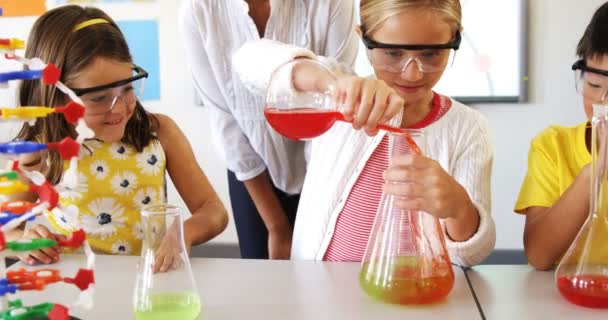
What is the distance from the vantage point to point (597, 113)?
827 millimetres

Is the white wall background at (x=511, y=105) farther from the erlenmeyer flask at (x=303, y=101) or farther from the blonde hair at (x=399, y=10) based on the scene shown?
the erlenmeyer flask at (x=303, y=101)

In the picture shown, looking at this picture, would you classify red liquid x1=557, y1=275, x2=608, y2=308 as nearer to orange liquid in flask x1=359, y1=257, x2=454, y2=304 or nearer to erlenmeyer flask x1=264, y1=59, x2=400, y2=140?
orange liquid in flask x1=359, y1=257, x2=454, y2=304

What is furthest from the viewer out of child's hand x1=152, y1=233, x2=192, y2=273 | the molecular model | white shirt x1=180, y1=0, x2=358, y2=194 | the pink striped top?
white shirt x1=180, y1=0, x2=358, y2=194

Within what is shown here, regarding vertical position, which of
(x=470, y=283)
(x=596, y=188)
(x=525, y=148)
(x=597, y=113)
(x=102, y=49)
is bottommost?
(x=525, y=148)

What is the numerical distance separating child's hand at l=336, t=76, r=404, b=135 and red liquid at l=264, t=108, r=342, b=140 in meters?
0.03

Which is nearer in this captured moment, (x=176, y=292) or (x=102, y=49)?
(x=176, y=292)

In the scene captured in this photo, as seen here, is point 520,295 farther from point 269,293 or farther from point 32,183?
point 32,183

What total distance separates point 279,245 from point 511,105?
1666 mm

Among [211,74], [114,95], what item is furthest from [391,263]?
[211,74]

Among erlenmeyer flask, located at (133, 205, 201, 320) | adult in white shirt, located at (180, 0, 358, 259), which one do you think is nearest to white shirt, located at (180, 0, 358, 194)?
adult in white shirt, located at (180, 0, 358, 259)

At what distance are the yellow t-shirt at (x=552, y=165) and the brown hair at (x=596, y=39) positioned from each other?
0.17 m

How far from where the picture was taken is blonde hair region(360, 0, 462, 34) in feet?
3.66

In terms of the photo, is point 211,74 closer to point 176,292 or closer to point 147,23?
point 176,292

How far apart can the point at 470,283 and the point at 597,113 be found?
325 mm
